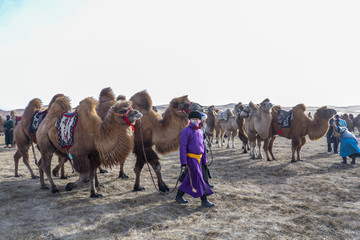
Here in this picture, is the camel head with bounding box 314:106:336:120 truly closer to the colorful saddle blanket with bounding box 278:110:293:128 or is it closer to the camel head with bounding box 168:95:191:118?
the colorful saddle blanket with bounding box 278:110:293:128

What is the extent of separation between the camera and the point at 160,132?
6.16 meters

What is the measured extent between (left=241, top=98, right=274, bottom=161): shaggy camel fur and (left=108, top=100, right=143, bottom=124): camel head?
6.84 metres

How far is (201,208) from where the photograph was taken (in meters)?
4.99

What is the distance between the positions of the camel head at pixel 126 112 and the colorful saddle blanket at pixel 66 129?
42.0 inches

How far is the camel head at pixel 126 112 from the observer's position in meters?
5.11

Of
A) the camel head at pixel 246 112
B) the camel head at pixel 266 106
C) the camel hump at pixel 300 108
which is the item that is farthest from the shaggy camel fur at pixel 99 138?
the camel hump at pixel 300 108

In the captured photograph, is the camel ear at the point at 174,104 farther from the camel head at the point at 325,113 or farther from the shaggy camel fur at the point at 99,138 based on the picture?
the camel head at the point at 325,113

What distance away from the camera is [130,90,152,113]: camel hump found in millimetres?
6410

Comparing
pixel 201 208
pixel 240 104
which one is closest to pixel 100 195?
pixel 201 208

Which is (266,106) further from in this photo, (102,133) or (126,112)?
(102,133)

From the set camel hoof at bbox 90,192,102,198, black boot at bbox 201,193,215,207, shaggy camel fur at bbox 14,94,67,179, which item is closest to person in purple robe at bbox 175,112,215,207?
black boot at bbox 201,193,215,207

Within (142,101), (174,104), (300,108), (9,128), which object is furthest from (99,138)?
(9,128)

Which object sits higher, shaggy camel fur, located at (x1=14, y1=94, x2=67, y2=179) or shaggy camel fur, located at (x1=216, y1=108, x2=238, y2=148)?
shaggy camel fur, located at (x1=14, y1=94, x2=67, y2=179)

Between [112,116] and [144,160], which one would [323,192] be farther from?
[112,116]
